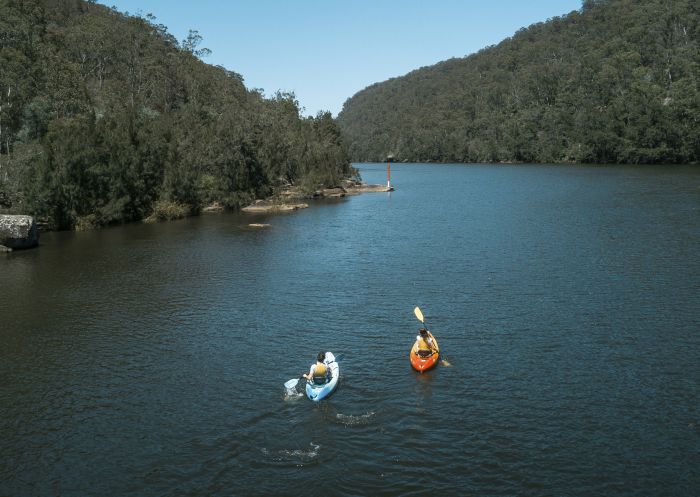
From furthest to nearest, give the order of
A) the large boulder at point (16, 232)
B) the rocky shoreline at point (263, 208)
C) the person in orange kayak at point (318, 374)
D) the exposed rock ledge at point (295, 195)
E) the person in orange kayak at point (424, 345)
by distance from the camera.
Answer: the exposed rock ledge at point (295, 195), the rocky shoreline at point (263, 208), the large boulder at point (16, 232), the person in orange kayak at point (424, 345), the person in orange kayak at point (318, 374)

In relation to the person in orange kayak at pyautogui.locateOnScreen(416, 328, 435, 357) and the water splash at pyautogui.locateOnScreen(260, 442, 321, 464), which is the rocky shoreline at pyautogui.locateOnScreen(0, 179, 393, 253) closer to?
the person in orange kayak at pyautogui.locateOnScreen(416, 328, 435, 357)

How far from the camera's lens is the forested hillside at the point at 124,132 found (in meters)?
76.4

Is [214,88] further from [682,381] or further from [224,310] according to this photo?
[682,381]

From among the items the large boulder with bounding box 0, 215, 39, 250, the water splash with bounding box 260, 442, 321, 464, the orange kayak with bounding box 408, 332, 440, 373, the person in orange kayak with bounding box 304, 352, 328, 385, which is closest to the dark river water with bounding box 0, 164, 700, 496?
the water splash with bounding box 260, 442, 321, 464

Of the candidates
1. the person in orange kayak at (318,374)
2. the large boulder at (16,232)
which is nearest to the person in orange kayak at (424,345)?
the person in orange kayak at (318,374)

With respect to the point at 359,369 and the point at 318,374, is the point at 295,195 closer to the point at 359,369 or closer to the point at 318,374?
the point at 359,369

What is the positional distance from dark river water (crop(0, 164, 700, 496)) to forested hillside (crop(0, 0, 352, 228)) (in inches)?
696

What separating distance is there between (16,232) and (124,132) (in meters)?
26.4

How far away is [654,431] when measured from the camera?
23.2m

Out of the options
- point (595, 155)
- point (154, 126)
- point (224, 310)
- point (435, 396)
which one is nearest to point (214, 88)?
point (154, 126)

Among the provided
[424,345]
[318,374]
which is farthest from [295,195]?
[318,374]

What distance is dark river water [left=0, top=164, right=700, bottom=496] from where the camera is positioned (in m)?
21.3

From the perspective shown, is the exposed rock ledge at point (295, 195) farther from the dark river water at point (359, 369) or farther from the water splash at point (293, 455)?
the water splash at point (293, 455)

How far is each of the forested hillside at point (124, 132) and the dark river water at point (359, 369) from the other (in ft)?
58.0
